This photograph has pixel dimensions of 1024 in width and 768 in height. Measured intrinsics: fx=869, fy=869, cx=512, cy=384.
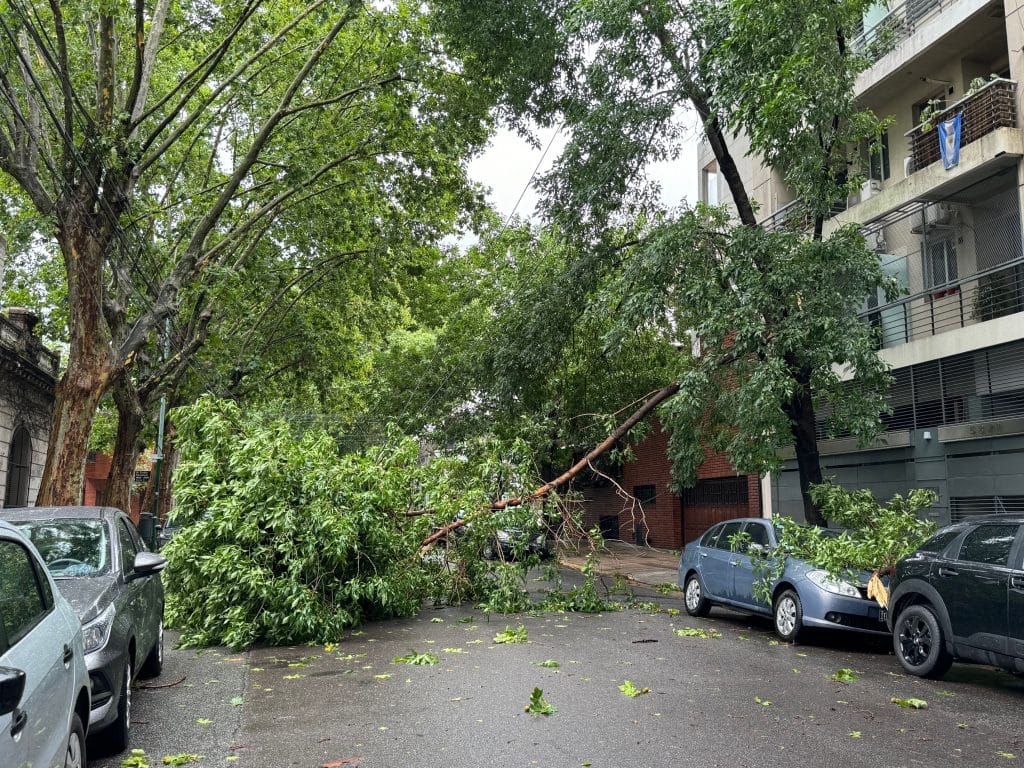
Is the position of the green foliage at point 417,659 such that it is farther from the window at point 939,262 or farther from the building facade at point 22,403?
the building facade at point 22,403

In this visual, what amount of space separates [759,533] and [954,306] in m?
7.81

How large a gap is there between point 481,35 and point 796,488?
12.4 m

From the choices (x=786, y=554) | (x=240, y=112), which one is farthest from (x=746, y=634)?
(x=240, y=112)

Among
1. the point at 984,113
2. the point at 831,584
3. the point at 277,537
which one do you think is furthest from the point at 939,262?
the point at 277,537

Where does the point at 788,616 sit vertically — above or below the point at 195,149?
below

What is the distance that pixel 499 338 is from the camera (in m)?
18.9

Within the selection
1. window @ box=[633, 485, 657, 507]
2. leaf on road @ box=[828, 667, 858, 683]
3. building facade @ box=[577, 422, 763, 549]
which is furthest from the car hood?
window @ box=[633, 485, 657, 507]

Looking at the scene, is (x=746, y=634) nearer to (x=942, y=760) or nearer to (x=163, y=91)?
(x=942, y=760)

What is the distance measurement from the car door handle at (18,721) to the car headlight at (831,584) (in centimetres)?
911

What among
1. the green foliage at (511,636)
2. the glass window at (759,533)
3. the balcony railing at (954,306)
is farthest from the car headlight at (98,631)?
the balcony railing at (954,306)

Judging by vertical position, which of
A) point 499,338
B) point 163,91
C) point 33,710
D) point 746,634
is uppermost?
point 163,91

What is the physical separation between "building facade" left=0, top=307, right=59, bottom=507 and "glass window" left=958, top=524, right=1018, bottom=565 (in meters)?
20.3

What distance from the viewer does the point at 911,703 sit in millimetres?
7320

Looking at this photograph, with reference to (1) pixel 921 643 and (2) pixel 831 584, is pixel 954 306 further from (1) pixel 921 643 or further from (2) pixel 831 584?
(1) pixel 921 643
